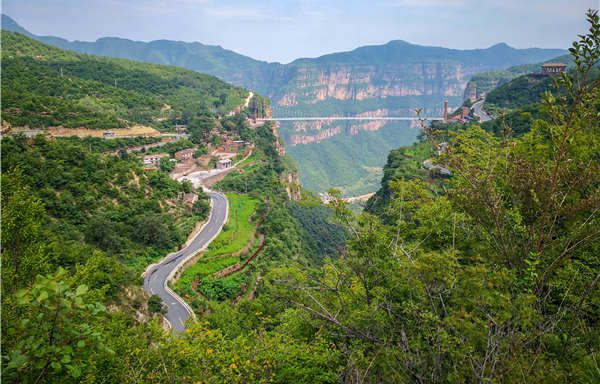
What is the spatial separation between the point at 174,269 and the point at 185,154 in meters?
25.4

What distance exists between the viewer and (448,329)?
607cm

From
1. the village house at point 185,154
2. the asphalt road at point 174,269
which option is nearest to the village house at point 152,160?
the village house at point 185,154

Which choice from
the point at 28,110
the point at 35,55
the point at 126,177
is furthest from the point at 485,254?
the point at 35,55

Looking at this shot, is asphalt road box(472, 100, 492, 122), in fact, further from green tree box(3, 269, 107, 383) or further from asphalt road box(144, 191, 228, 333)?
green tree box(3, 269, 107, 383)

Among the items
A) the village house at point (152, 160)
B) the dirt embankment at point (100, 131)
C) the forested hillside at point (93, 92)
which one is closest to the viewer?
the dirt embankment at point (100, 131)

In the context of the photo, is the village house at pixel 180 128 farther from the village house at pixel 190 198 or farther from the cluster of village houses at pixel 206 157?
the village house at pixel 190 198

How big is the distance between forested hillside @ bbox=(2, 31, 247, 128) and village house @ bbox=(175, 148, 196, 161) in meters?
6.81

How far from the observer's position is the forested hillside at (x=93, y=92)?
3831cm

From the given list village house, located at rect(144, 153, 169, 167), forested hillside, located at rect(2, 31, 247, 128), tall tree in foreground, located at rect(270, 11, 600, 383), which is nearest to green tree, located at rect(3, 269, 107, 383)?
tall tree in foreground, located at rect(270, 11, 600, 383)

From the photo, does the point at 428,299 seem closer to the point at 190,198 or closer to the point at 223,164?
the point at 190,198

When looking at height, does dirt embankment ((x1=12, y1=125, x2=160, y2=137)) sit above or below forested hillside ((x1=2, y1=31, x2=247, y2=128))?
below

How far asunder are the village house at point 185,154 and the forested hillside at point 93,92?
268 inches

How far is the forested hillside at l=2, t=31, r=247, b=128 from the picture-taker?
38.3 m

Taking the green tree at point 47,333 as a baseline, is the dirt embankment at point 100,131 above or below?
below
